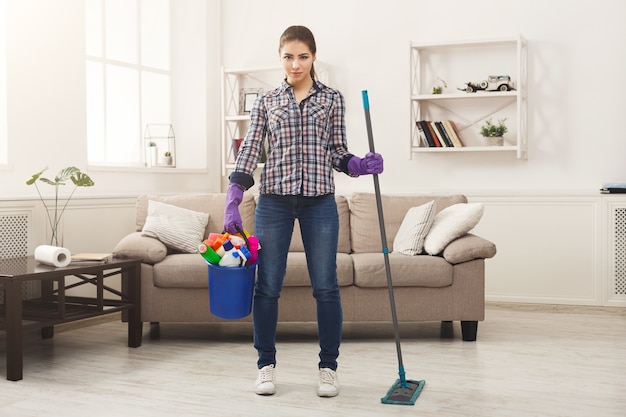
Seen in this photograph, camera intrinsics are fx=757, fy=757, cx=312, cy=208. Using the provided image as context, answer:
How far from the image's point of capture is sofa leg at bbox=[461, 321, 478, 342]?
159 inches

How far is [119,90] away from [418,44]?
2166 mm

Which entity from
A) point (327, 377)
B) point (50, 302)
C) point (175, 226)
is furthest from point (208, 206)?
point (327, 377)

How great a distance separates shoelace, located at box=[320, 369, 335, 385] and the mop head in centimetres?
21

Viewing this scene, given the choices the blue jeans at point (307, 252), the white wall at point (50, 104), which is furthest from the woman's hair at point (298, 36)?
the white wall at point (50, 104)

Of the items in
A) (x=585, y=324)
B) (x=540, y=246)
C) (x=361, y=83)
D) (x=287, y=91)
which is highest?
(x=361, y=83)

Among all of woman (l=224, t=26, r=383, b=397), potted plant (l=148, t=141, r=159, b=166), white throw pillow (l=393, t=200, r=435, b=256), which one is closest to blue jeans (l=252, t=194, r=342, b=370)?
woman (l=224, t=26, r=383, b=397)

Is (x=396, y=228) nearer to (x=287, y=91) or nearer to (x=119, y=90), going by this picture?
(x=287, y=91)

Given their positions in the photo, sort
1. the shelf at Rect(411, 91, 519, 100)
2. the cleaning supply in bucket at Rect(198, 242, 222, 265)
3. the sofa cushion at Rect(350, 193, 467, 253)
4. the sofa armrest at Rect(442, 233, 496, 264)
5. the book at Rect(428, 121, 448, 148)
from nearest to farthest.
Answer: the cleaning supply in bucket at Rect(198, 242, 222, 265) < the sofa armrest at Rect(442, 233, 496, 264) < the sofa cushion at Rect(350, 193, 467, 253) < the shelf at Rect(411, 91, 519, 100) < the book at Rect(428, 121, 448, 148)

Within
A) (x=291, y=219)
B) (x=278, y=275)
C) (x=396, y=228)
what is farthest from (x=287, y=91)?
(x=396, y=228)

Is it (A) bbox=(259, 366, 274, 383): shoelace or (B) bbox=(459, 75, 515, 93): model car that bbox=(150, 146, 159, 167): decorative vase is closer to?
(B) bbox=(459, 75, 515, 93): model car

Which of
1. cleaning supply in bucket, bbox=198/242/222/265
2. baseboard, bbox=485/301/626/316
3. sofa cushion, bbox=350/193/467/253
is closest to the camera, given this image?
cleaning supply in bucket, bbox=198/242/222/265

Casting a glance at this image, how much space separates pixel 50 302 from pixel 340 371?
65.0 inches

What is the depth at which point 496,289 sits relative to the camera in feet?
17.5

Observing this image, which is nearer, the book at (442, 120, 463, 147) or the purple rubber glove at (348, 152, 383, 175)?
the purple rubber glove at (348, 152, 383, 175)
